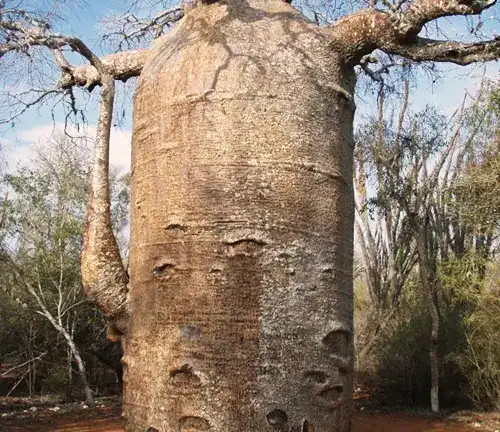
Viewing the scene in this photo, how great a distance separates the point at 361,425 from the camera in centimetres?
880

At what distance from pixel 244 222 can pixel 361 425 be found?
695cm

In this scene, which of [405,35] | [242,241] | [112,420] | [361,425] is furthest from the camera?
[112,420]

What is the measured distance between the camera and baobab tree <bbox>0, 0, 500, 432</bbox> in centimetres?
255

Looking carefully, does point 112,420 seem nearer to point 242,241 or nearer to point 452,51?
point 242,241

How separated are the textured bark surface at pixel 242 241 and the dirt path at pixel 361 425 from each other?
598 cm

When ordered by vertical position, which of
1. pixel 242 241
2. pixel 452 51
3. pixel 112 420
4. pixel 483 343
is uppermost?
pixel 452 51

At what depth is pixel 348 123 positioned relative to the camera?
3068 millimetres

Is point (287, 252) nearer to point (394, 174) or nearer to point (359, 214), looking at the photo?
point (394, 174)

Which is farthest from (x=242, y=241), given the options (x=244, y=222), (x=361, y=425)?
(x=361, y=425)

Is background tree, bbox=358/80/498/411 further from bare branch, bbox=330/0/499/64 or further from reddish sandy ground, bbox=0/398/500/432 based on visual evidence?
bare branch, bbox=330/0/499/64

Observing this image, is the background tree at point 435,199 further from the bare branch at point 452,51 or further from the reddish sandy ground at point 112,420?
the bare branch at point 452,51

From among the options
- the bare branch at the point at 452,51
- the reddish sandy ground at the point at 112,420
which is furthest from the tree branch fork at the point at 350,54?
the reddish sandy ground at the point at 112,420

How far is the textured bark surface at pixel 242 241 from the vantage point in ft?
8.33

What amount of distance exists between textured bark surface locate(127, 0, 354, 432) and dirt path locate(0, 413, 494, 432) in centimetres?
598
